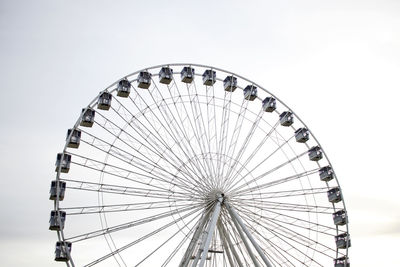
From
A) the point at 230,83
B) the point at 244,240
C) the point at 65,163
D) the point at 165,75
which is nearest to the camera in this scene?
the point at 244,240

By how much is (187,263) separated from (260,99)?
38.4 ft

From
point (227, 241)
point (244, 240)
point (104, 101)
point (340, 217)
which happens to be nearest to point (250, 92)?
point (104, 101)

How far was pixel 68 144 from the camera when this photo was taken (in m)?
30.5

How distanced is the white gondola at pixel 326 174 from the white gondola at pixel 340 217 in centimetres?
200

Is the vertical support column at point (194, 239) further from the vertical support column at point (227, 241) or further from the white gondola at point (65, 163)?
the white gondola at point (65, 163)

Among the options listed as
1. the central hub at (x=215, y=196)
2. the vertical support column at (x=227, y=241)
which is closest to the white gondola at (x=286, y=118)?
the central hub at (x=215, y=196)

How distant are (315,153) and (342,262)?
636 centimetres

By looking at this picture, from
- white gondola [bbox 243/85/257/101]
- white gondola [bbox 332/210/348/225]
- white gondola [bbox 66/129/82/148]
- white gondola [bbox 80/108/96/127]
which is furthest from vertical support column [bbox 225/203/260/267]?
white gondola [bbox 80/108/96/127]

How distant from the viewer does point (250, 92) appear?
3491 centimetres

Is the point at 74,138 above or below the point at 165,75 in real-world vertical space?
below

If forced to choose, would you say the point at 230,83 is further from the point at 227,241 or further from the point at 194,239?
the point at 194,239

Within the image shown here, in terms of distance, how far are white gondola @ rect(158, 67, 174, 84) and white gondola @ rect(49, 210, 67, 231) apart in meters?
9.57

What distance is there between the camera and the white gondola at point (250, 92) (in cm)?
3488

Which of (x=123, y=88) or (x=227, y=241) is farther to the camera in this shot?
(x=123, y=88)
